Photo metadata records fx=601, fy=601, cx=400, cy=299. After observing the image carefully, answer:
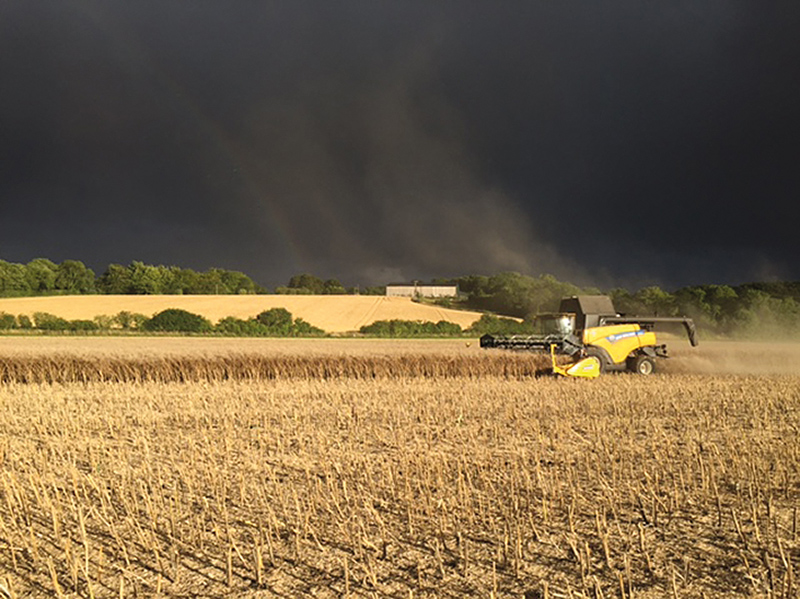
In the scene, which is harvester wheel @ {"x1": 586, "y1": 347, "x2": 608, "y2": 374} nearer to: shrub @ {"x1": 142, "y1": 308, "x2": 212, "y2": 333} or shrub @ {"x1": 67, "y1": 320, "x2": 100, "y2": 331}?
shrub @ {"x1": 142, "y1": 308, "x2": 212, "y2": 333}

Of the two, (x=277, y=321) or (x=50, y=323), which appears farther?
(x=277, y=321)

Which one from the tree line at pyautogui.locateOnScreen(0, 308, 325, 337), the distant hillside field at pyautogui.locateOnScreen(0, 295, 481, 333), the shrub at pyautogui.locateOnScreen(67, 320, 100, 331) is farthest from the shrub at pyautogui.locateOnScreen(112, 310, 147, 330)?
the distant hillside field at pyautogui.locateOnScreen(0, 295, 481, 333)

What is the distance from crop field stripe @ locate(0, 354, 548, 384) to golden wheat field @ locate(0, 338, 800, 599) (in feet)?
14.9

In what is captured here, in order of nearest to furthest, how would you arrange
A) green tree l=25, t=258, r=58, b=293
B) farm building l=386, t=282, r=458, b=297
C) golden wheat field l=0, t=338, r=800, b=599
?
golden wheat field l=0, t=338, r=800, b=599
green tree l=25, t=258, r=58, b=293
farm building l=386, t=282, r=458, b=297

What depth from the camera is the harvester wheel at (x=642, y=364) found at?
1736 cm

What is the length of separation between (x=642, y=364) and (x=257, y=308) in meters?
46.2

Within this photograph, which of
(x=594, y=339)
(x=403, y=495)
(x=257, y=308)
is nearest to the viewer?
(x=403, y=495)

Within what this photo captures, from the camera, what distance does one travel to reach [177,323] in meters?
45.4

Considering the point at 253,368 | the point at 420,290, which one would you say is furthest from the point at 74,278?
the point at 253,368

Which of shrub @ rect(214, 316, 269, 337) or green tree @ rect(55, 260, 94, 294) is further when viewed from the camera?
green tree @ rect(55, 260, 94, 294)

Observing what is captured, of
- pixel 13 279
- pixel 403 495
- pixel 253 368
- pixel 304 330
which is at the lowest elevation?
pixel 403 495

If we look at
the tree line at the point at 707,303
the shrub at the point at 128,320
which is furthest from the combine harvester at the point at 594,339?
the shrub at the point at 128,320

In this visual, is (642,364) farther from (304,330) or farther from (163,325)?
(163,325)

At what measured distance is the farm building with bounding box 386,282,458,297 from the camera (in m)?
95.7
